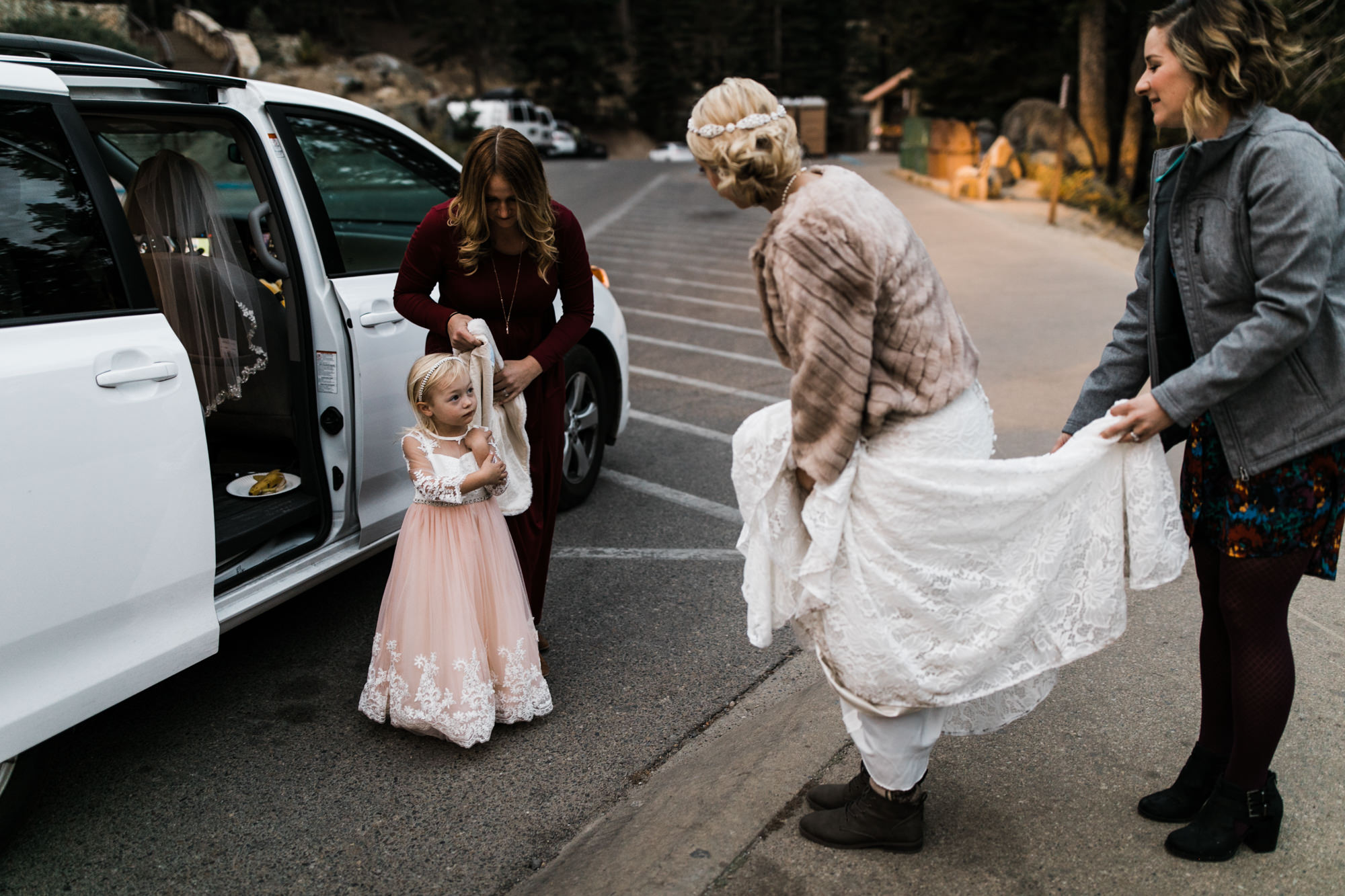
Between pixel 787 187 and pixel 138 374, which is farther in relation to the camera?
pixel 138 374

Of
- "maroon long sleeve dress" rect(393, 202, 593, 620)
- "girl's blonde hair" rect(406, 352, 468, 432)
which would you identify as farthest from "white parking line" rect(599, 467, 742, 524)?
"girl's blonde hair" rect(406, 352, 468, 432)

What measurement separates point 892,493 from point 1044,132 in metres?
24.7

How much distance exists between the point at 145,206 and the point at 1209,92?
3.38 metres

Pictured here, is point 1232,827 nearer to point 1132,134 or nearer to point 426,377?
point 426,377

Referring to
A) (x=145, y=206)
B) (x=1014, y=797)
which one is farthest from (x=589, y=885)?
(x=145, y=206)

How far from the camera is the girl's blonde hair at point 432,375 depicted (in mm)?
2932

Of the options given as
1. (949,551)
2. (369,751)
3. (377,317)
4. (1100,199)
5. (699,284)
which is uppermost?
(377,317)

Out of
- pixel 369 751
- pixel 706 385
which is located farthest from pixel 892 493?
pixel 706 385

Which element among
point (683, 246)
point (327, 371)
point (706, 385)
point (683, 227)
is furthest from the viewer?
point (683, 227)

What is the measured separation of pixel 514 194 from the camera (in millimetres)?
3002

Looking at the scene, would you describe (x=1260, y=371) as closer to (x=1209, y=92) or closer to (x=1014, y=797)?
(x=1209, y=92)

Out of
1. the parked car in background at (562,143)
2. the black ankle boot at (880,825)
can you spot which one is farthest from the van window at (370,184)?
the parked car in background at (562,143)

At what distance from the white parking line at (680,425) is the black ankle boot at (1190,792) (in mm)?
3678

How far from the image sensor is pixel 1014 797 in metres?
2.66
